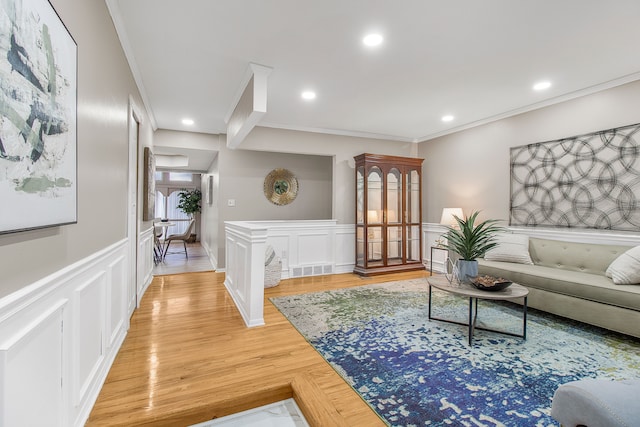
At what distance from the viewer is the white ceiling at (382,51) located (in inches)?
79.4

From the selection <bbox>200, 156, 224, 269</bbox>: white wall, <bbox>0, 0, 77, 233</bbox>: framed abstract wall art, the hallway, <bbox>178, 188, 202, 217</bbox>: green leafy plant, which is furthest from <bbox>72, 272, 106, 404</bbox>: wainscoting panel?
<bbox>178, 188, 202, 217</bbox>: green leafy plant

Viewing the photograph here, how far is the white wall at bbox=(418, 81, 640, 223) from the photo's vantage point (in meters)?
3.16

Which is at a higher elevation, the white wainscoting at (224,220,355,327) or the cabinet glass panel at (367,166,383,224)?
the cabinet glass panel at (367,166,383,224)

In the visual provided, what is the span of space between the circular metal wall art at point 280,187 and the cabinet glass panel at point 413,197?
2070mm

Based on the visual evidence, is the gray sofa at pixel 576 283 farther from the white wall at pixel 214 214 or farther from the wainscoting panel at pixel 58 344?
the white wall at pixel 214 214

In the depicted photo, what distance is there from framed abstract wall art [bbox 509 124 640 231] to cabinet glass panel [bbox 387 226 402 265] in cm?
170

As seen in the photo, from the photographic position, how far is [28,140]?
3.08 ft

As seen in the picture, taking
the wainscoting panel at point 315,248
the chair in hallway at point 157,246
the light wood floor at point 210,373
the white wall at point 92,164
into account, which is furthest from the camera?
the chair in hallway at point 157,246

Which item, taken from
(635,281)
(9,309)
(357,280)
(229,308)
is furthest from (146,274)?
(635,281)

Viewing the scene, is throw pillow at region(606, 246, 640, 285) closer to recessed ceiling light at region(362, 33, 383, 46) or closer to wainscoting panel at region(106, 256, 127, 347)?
recessed ceiling light at region(362, 33, 383, 46)

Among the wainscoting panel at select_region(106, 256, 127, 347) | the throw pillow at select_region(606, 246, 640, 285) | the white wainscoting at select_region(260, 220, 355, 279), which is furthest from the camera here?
the white wainscoting at select_region(260, 220, 355, 279)

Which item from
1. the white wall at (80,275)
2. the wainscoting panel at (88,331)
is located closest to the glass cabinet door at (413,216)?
the white wall at (80,275)

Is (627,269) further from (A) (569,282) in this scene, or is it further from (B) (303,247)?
(B) (303,247)

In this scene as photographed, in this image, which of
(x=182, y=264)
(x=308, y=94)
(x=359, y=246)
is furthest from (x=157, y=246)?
(x=308, y=94)
